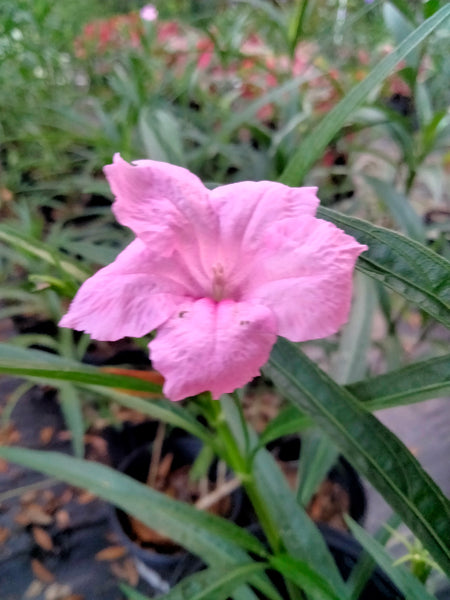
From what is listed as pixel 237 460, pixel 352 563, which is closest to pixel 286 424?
pixel 237 460

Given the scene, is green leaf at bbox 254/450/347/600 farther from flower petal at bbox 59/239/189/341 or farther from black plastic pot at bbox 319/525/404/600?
flower petal at bbox 59/239/189/341

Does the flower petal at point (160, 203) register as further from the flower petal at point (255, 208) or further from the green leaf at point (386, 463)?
the green leaf at point (386, 463)

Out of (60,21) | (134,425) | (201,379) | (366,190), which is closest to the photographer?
(201,379)

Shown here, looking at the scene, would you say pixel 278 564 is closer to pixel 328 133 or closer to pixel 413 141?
pixel 328 133

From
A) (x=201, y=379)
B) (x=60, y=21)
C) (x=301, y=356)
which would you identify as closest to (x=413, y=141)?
(x=301, y=356)

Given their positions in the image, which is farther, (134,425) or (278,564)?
(134,425)

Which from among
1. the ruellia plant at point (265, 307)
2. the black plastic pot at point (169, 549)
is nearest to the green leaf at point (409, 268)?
Result: the ruellia plant at point (265, 307)
